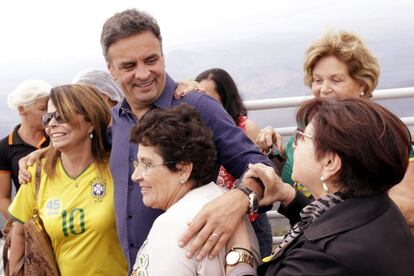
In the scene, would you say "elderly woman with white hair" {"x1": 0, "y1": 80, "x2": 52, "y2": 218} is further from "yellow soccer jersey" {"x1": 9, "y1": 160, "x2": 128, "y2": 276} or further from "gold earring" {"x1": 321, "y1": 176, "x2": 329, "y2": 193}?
"gold earring" {"x1": 321, "y1": 176, "x2": 329, "y2": 193}

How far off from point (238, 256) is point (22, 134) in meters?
2.34

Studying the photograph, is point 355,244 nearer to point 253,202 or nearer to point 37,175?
point 253,202

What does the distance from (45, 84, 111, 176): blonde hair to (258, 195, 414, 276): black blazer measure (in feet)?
4.41

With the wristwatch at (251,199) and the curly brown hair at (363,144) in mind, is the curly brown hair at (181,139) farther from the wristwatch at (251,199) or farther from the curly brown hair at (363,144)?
the curly brown hair at (363,144)

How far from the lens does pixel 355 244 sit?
1.29 metres

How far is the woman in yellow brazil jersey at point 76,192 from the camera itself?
230 centimetres

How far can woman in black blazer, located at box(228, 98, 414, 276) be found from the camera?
1288mm

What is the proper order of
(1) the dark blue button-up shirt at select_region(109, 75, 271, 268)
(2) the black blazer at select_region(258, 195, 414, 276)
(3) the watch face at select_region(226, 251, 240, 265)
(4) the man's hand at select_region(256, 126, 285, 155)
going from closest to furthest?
(2) the black blazer at select_region(258, 195, 414, 276) → (3) the watch face at select_region(226, 251, 240, 265) → (1) the dark blue button-up shirt at select_region(109, 75, 271, 268) → (4) the man's hand at select_region(256, 126, 285, 155)

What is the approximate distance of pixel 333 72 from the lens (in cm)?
254

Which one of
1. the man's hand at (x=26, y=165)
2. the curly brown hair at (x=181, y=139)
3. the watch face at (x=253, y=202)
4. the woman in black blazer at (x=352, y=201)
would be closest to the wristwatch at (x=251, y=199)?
the watch face at (x=253, y=202)

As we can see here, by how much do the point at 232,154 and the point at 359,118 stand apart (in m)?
0.72

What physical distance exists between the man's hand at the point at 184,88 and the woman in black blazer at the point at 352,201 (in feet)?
2.44

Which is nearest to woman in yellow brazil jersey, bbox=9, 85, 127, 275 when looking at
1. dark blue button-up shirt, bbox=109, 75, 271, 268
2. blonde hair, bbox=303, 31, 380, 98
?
dark blue button-up shirt, bbox=109, 75, 271, 268

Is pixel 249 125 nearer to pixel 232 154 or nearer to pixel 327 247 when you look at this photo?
pixel 232 154
